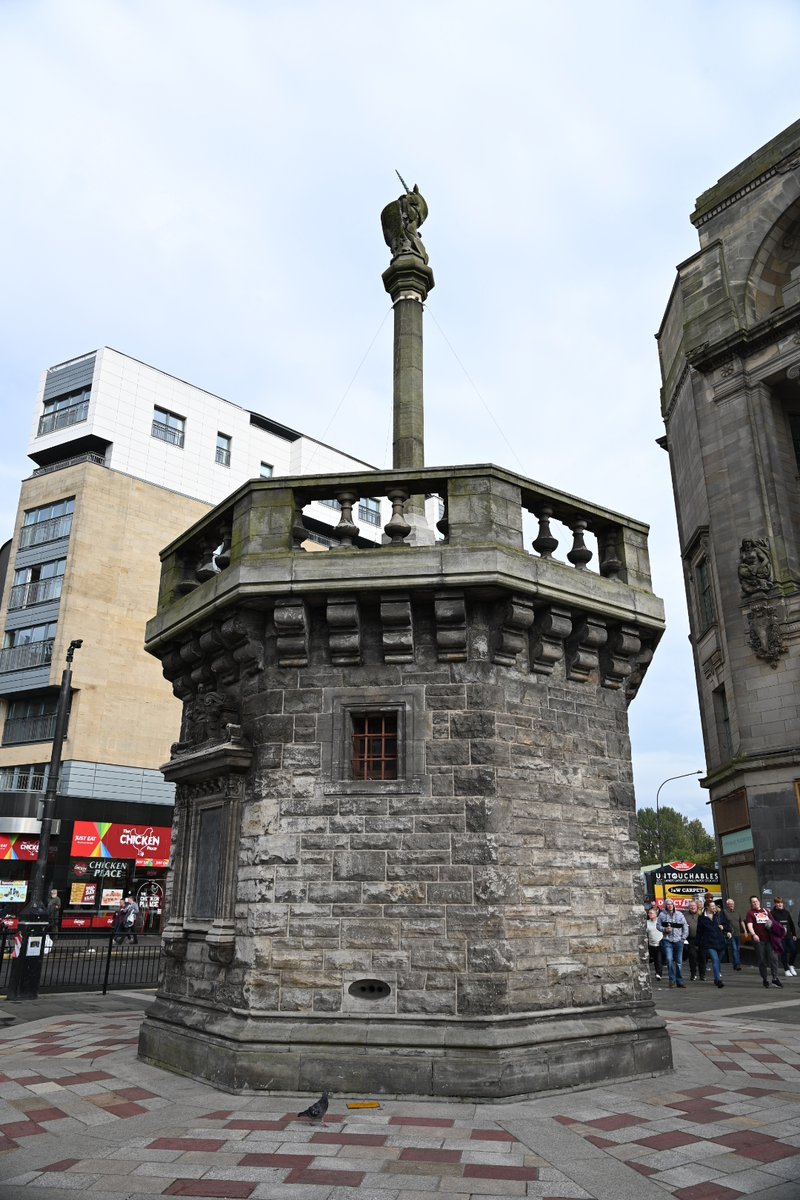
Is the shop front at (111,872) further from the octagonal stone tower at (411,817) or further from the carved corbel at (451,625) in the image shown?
the carved corbel at (451,625)

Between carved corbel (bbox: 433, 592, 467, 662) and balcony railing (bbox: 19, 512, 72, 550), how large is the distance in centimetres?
3381

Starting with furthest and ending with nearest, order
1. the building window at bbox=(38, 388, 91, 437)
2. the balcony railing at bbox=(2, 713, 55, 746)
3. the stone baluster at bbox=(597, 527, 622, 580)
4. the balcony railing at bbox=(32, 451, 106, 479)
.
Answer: the building window at bbox=(38, 388, 91, 437) < the balcony railing at bbox=(32, 451, 106, 479) < the balcony railing at bbox=(2, 713, 55, 746) < the stone baluster at bbox=(597, 527, 622, 580)

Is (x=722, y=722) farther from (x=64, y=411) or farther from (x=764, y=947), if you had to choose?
(x=64, y=411)

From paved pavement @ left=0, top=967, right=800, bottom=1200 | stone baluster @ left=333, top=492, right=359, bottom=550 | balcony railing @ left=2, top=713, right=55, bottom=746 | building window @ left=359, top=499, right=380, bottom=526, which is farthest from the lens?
building window @ left=359, top=499, right=380, bottom=526

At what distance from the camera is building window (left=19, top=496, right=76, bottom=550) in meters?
38.7

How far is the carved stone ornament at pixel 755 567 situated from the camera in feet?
72.6

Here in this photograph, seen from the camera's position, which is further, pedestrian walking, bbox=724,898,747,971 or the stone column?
pedestrian walking, bbox=724,898,747,971

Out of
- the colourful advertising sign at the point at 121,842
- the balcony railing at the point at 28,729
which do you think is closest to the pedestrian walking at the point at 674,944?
the colourful advertising sign at the point at 121,842

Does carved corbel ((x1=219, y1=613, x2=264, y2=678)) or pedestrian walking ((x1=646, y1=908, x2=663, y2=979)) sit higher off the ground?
carved corbel ((x1=219, y1=613, x2=264, y2=678))

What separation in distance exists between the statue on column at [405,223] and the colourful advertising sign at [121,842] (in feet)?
94.0

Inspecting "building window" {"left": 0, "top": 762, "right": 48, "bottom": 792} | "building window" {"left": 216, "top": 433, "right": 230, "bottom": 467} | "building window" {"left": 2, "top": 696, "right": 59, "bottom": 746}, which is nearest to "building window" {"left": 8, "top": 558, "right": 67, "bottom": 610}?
"building window" {"left": 2, "top": 696, "right": 59, "bottom": 746}

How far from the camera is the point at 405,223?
1288 centimetres

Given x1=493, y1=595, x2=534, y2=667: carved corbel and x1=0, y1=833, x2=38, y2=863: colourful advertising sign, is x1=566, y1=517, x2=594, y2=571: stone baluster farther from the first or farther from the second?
x1=0, y1=833, x2=38, y2=863: colourful advertising sign

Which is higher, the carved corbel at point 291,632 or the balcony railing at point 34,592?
the balcony railing at point 34,592
